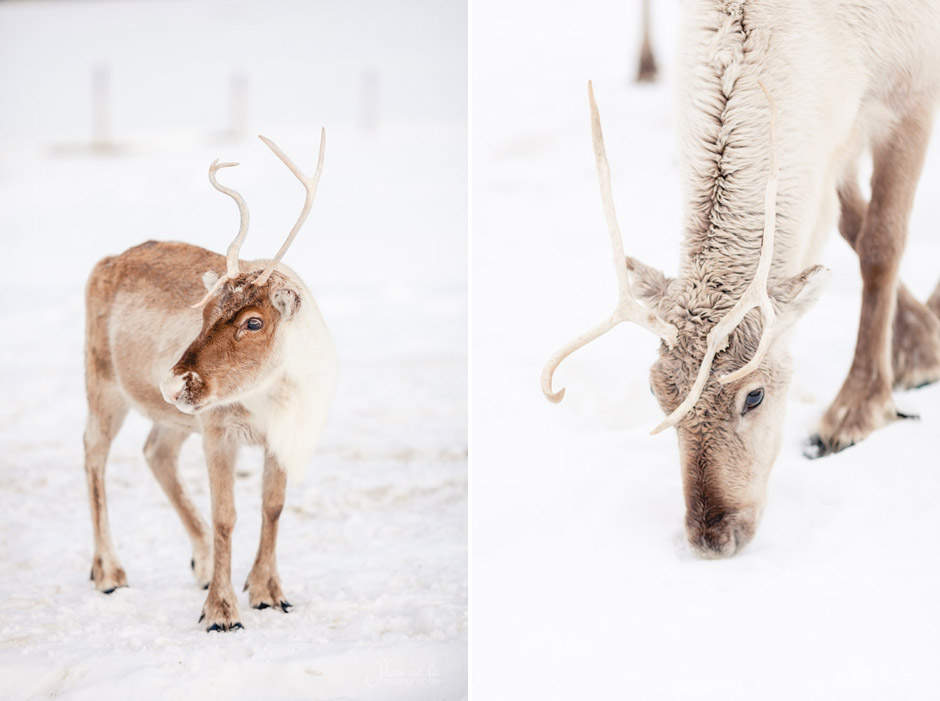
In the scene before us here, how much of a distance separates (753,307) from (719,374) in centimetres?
14

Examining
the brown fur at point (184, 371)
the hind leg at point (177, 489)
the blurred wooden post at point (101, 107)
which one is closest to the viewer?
the brown fur at point (184, 371)

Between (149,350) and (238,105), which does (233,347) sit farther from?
(238,105)

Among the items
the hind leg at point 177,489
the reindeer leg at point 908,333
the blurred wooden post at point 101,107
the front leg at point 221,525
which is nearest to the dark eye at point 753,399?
the reindeer leg at point 908,333

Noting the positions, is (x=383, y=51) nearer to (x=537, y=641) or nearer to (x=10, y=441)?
(x=10, y=441)

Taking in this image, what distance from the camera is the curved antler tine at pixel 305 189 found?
201 cm

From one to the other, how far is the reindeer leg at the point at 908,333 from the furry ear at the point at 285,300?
3.97ft

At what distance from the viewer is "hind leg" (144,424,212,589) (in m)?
2.15

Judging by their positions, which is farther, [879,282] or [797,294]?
[879,282]

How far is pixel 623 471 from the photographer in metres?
2.02

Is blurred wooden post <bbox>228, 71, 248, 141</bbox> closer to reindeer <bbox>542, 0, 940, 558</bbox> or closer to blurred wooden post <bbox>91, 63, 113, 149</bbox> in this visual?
blurred wooden post <bbox>91, 63, 113, 149</bbox>

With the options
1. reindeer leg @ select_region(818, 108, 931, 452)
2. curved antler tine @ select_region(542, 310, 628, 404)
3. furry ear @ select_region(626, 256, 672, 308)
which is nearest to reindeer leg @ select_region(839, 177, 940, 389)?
reindeer leg @ select_region(818, 108, 931, 452)

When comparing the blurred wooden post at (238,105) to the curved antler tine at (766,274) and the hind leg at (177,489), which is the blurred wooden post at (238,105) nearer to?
the hind leg at (177,489)

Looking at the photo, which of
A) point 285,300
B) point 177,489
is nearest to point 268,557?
point 177,489

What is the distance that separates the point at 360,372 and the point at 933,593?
1470mm
